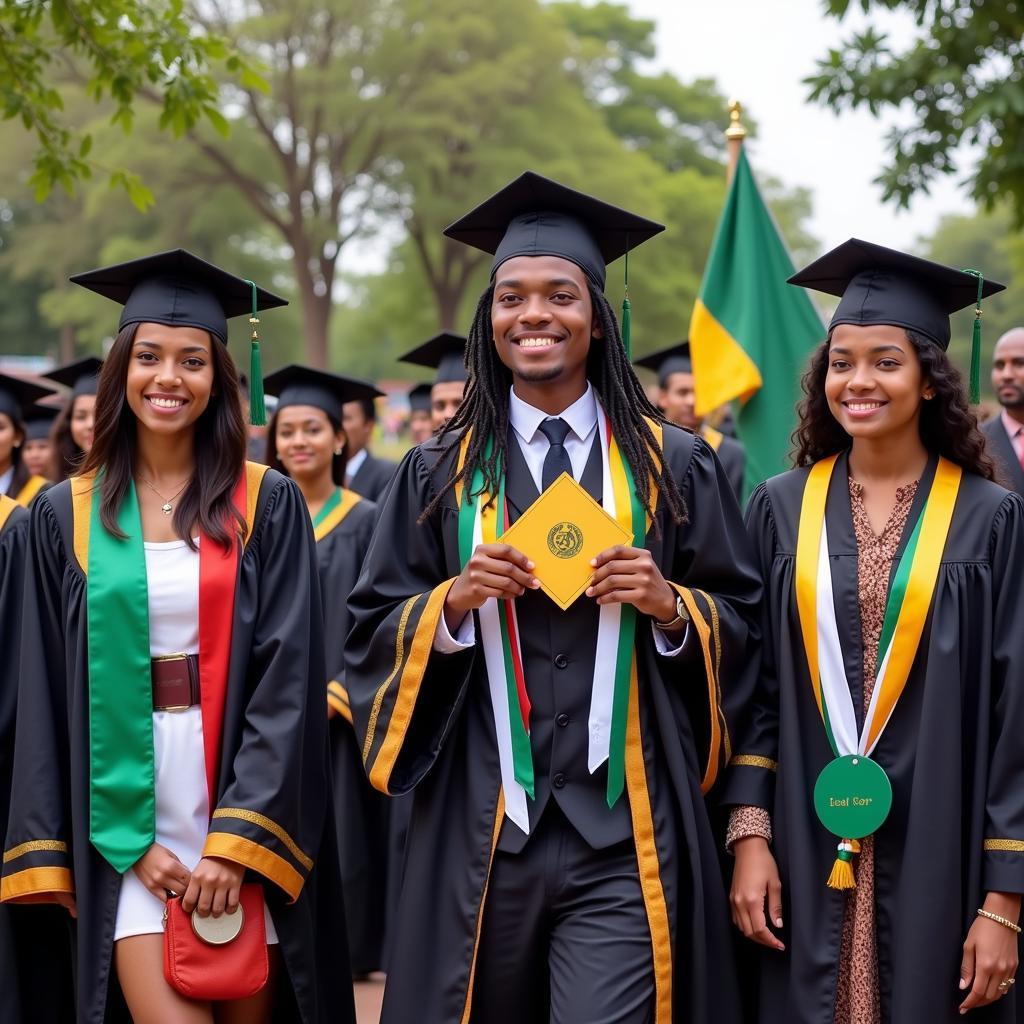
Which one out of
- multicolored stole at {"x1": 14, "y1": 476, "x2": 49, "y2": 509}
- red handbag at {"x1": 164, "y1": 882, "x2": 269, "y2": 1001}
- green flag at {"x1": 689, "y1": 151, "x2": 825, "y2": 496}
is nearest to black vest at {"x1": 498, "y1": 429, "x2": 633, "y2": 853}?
red handbag at {"x1": 164, "y1": 882, "x2": 269, "y2": 1001}

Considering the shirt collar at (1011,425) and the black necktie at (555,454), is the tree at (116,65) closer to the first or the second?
the black necktie at (555,454)

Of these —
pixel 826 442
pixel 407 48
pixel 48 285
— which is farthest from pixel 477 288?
pixel 826 442

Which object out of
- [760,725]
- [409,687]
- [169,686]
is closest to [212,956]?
[169,686]

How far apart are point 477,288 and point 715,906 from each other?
34054 millimetres

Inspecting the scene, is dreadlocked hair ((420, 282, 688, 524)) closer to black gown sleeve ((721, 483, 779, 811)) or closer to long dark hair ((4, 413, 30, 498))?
black gown sleeve ((721, 483, 779, 811))

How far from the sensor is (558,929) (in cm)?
322

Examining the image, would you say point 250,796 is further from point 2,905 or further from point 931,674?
point 931,674

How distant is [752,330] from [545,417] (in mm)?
3714

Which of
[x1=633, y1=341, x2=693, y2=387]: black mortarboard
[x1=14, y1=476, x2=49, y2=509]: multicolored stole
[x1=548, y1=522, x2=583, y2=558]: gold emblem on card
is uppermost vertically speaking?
[x1=633, y1=341, x2=693, y2=387]: black mortarboard

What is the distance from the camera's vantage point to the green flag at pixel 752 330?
22.6 feet

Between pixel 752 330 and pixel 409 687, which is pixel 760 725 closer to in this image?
pixel 409 687

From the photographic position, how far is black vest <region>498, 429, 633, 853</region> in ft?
10.5

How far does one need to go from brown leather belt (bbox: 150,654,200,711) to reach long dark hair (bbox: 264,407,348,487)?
3.21 m

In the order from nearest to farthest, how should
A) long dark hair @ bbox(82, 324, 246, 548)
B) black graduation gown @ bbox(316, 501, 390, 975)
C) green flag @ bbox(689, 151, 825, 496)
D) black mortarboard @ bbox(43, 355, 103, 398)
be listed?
long dark hair @ bbox(82, 324, 246, 548)
black graduation gown @ bbox(316, 501, 390, 975)
green flag @ bbox(689, 151, 825, 496)
black mortarboard @ bbox(43, 355, 103, 398)
